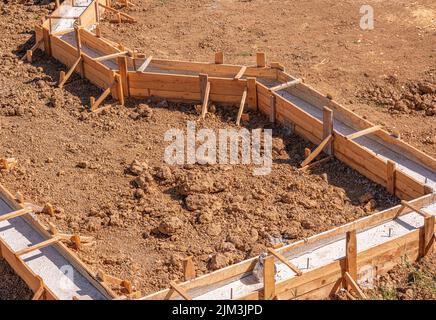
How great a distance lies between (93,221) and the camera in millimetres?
12875

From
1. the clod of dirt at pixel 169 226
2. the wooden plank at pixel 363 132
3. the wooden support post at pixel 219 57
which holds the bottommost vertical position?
the clod of dirt at pixel 169 226

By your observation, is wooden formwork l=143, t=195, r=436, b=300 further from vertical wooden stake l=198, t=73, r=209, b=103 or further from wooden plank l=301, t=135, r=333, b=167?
vertical wooden stake l=198, t=73, r=209, b=103

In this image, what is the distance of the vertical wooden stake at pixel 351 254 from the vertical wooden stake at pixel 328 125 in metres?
3.26

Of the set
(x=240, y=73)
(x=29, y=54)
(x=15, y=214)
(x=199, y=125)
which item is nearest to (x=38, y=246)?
(x=15, y=214)

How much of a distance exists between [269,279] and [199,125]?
17.1ft

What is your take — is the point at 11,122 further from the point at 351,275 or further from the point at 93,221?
the point at 351,275

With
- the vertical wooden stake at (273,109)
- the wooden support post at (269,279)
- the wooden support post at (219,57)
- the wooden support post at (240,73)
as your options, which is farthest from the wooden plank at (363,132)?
the wooden support post at (269,279)

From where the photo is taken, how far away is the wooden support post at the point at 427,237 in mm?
11570

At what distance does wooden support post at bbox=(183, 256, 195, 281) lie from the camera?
10.8 meters

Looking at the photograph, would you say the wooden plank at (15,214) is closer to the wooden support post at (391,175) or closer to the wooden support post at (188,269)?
the wooden support post at (188,269)

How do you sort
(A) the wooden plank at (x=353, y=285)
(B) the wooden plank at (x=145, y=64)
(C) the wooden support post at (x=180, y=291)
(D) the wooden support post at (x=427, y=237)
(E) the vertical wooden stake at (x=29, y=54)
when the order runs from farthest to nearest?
1. (E) the vertical wooden stake at (x=29, y=54)
2. (B) the wooden plank at (x=145, y=64)
3. (D) the wooden support post at (x=427, y=237)
4. (A) the wooden plank at (x=353, y=285)
5. (C) the wooden support post at (x=180, y=291)

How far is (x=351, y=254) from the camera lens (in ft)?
36.1

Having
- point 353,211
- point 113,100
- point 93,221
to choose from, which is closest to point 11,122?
point 113,100
